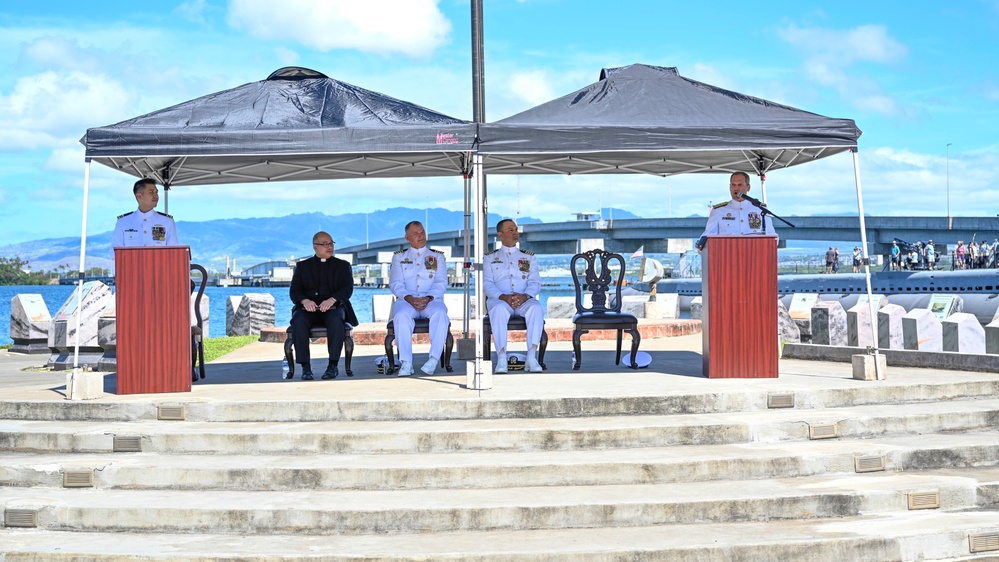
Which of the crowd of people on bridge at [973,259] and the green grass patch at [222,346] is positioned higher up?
the crowd of people on bridge at [973,259]

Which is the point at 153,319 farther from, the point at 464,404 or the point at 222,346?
the point at 222,346

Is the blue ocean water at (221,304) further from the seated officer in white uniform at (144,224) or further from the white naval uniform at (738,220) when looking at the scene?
the white naval uniform at (738,220)

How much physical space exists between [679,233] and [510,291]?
247 ft

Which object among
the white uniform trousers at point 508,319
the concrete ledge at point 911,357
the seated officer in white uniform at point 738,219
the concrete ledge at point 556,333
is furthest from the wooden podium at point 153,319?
the concrete ledge at point 556,333

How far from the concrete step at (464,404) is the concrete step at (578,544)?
1639mm

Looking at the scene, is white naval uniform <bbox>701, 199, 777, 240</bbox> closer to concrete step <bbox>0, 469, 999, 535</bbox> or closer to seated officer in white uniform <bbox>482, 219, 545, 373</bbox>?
seated officer in white uniform <bbox>482, 219, 545, 373</bbox>

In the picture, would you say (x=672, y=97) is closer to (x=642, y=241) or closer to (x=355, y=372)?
(x=355, y=372)

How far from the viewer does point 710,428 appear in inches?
271

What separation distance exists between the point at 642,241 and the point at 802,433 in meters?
80.3

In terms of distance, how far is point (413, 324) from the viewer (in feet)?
31.1

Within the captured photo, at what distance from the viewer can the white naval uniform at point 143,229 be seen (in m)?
8.91

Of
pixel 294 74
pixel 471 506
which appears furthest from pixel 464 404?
pixel 294 74

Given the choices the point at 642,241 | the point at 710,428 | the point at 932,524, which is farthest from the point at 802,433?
the point at 642,241

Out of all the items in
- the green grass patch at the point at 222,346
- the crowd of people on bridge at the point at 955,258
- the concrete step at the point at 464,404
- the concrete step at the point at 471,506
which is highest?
the crowd of people on bridge at the point at 955,258
